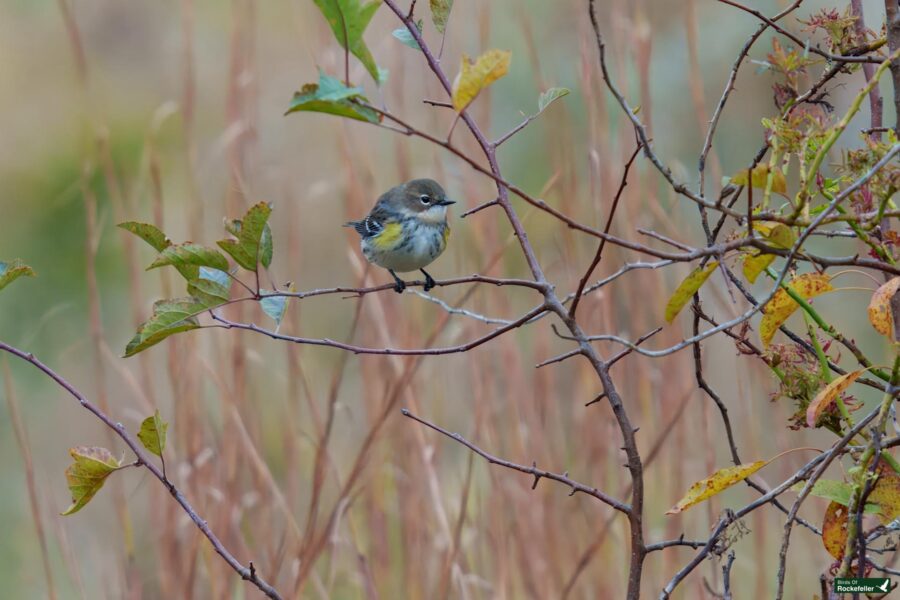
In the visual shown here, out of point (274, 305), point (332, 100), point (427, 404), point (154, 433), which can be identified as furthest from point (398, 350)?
point (427, 404)

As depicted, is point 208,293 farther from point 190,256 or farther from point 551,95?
point 551,95

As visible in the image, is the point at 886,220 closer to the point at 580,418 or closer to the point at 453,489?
the point at 580,418

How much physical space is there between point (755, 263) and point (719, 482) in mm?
176

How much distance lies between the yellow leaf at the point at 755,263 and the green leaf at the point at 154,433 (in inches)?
19.4

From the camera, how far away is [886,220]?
90 cm

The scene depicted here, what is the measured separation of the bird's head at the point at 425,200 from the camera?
224cm

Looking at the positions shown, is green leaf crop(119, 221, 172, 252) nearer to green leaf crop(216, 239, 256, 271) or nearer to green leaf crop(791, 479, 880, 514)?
green leaf crop(216, 239, 256, 271)

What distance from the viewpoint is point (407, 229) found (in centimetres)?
219

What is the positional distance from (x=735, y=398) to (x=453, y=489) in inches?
39.0

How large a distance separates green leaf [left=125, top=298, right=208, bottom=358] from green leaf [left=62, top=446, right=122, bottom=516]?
10 centimetres

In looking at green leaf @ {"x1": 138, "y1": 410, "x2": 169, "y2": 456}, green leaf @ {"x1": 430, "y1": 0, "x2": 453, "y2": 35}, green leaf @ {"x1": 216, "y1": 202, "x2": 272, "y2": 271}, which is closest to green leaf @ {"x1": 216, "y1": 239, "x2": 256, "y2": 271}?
green leaf @ {"x1": 216, "y1": 202, "x2": 272, "y2": 271}

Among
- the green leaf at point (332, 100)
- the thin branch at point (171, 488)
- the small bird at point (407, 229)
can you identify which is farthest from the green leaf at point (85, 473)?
the small bird at point (407, 229)

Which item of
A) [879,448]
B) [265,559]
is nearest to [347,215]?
[265,559]

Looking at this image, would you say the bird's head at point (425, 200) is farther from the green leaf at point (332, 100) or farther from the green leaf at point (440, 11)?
the green leaf at point (332, 100)
